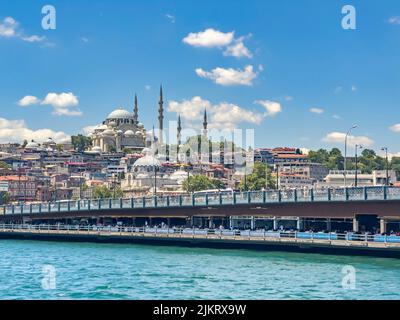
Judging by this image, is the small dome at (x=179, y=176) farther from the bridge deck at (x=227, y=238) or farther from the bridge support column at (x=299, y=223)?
the bridge support column at (x=299, y=223)

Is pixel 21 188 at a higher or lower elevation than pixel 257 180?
lower

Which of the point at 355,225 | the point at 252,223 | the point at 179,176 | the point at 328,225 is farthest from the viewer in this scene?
the point at 179,176

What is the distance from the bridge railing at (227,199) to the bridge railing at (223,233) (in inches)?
143

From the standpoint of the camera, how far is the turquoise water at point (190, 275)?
36844 mm

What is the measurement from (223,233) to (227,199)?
5892 millimetres

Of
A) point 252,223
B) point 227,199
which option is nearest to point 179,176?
point 252,223

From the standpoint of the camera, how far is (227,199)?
69.2m

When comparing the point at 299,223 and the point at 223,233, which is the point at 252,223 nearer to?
the point at 299,223

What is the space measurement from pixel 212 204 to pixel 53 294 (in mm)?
34586

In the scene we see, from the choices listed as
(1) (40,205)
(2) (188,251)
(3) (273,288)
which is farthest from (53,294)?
A: (1) (40,205)

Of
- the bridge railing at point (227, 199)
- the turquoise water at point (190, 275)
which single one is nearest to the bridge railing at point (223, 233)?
the turquoise water at point (190, 275)
